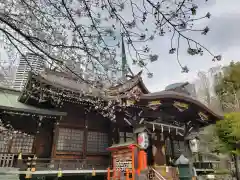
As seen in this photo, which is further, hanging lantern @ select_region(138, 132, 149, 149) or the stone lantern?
the stone lantern

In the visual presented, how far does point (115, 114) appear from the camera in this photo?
12.4m

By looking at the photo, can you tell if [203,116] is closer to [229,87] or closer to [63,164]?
[63,164]

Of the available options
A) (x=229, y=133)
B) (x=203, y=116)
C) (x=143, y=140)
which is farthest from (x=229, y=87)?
(x=143, y=140)

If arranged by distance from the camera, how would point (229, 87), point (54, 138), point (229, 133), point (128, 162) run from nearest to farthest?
point (128, 162), point (54, 138), point (229, 133), point (229, 87)

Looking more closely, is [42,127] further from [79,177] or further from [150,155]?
[150,155]

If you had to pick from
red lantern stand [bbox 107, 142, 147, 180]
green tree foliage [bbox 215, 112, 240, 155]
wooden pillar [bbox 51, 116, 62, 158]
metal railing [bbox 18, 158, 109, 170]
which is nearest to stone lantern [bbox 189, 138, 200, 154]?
green tree foliage [bbox 215, 112, 240, 155]

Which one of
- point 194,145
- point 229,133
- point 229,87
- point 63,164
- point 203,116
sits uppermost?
point 229,87

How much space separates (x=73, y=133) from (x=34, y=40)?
780 centimetres

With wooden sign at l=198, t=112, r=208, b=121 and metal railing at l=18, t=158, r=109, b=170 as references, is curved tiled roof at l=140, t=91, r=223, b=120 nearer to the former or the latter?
wooden sign at l=198, t=112, r=208, b=121

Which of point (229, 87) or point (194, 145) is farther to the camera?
point (229, 87)

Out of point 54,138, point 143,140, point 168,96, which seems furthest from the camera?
point 168,96

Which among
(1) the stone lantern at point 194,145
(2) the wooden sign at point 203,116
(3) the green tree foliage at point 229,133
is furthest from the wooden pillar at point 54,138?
(3) the green tree foliage at point 229,133

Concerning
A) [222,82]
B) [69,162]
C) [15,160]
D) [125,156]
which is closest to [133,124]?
[125,156]

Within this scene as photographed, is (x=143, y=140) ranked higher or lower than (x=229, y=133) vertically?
lower
